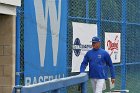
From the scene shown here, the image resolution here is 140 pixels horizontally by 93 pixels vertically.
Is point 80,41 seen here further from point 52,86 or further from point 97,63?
point 52,86

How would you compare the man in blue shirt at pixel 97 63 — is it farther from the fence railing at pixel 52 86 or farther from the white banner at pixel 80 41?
the fence railing at pixel 52 86

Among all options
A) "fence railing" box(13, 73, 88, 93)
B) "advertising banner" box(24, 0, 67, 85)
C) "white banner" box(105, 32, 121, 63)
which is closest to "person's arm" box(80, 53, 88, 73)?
"advertising banner" box(24, 0, 67, 85)

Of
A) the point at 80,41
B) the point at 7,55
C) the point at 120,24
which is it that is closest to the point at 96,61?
the point at 80,41

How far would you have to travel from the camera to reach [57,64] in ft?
26.2

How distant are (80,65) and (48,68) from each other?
132cm

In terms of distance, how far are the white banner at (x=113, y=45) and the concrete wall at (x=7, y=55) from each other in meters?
3.97

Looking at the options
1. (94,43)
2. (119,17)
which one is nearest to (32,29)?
(94,43)

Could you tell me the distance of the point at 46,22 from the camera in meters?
7.59

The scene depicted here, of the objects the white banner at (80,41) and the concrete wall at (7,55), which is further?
the white banner at (80,41)

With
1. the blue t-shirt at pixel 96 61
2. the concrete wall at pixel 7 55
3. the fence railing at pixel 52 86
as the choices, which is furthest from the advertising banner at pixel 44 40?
the fence railing at pixel 52 86

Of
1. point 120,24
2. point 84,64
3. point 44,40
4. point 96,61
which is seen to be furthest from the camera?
point 120,24

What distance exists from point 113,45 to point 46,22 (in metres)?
3.38

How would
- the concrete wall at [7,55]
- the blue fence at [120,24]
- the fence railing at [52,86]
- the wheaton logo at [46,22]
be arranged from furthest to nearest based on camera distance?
the blue fence at [120,24] < the wheaton logo at [46,22] < the concrete wall at [7,55] < the fence railing at [52,86]

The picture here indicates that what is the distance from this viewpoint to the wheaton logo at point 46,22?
24.0 ft
